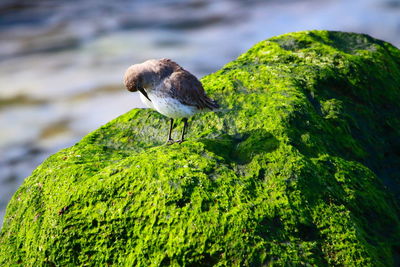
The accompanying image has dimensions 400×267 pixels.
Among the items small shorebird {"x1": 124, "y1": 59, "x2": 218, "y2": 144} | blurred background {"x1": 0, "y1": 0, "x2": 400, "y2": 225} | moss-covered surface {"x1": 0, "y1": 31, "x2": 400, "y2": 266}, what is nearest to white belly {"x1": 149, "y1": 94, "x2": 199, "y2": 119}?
small shorebird {"x1": 124, "y1": 59, "x2": 218, "y2": 144}

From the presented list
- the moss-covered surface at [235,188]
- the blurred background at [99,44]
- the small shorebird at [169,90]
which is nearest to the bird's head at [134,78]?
the small shorebird at [169,90]

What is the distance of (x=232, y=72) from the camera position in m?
5.56

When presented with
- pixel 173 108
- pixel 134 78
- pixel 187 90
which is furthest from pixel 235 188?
pixel 134 78

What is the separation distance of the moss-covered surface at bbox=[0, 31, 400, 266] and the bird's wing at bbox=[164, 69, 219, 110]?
35 centimetres

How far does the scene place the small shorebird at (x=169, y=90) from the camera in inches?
180

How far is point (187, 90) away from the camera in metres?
4.63

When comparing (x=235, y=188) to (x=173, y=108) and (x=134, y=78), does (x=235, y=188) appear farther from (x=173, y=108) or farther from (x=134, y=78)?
(x=134, y=78)

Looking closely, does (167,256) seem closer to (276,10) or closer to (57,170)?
(57,170)

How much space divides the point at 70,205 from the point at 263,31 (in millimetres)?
14686

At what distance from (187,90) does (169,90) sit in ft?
0.65

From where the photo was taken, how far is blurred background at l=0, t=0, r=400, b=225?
37.8 feet

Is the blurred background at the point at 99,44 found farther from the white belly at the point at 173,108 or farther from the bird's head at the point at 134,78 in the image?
the white belly at the point at 173,108

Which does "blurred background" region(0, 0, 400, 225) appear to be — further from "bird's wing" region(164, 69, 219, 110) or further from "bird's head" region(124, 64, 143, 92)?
"bird's wing" region(164, 69, 219, 110)

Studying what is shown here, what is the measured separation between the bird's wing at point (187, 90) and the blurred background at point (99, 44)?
21.6 ft
